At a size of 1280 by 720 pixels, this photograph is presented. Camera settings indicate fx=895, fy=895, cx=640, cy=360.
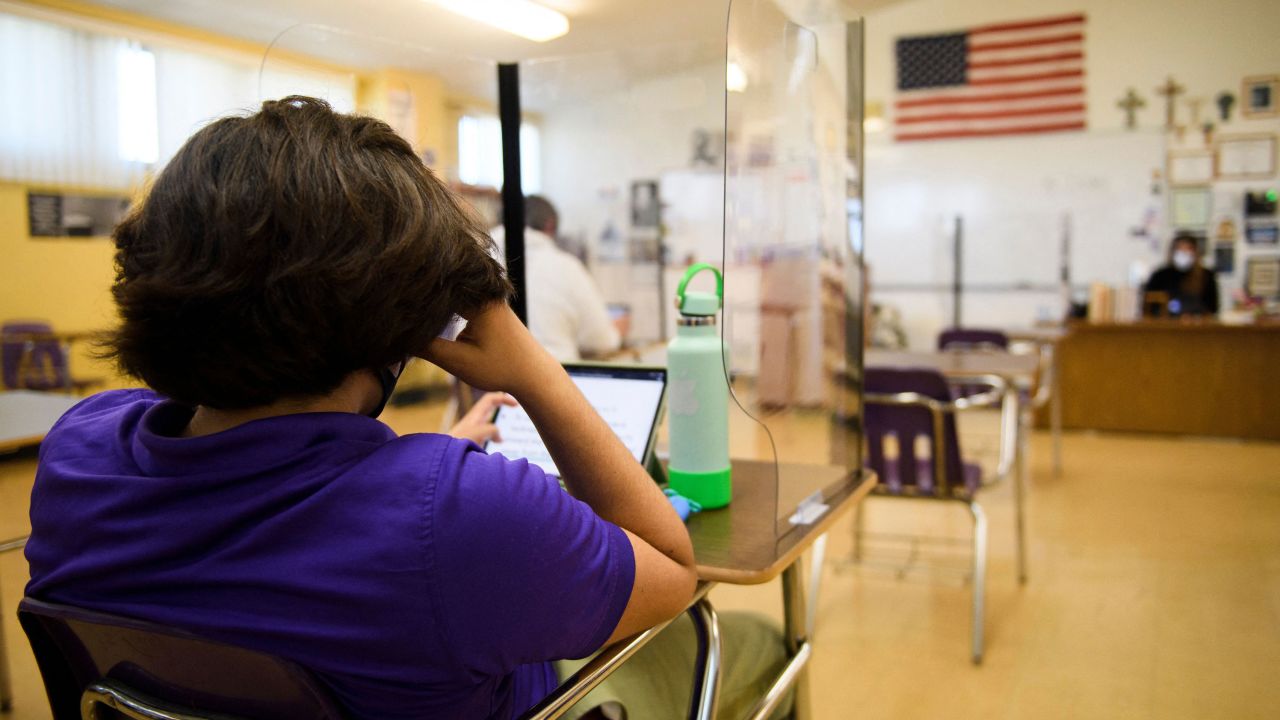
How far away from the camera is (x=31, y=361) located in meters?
5.23

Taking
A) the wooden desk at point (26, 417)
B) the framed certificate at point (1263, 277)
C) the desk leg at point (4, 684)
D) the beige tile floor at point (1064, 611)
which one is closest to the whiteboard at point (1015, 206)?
the framed certificate at point (1263, 277)

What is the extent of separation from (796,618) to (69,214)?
601 cm

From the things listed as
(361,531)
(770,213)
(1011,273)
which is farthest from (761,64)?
(1011,273)

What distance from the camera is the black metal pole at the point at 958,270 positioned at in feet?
24.6

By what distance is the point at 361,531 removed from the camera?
0.64 meters

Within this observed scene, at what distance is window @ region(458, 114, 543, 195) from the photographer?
1894 mm

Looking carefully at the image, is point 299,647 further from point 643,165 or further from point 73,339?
point 73,339

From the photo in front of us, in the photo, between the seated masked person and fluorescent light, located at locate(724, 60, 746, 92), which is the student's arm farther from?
fluorescent light, located at locate(724, 60, 746, 92)

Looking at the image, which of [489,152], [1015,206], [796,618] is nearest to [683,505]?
[796,618]

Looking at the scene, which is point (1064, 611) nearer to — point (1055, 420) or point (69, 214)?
point (1055, 420)

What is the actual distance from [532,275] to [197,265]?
133 centimetres

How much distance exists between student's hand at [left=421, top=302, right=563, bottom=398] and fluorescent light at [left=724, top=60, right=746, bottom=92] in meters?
0.46

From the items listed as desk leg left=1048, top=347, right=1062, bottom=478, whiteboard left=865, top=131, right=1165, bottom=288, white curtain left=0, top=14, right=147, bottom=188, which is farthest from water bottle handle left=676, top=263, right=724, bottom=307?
whiteboard left=865, top=131, right=1165, bottom=288

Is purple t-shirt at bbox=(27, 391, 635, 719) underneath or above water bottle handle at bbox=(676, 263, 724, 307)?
underneath
